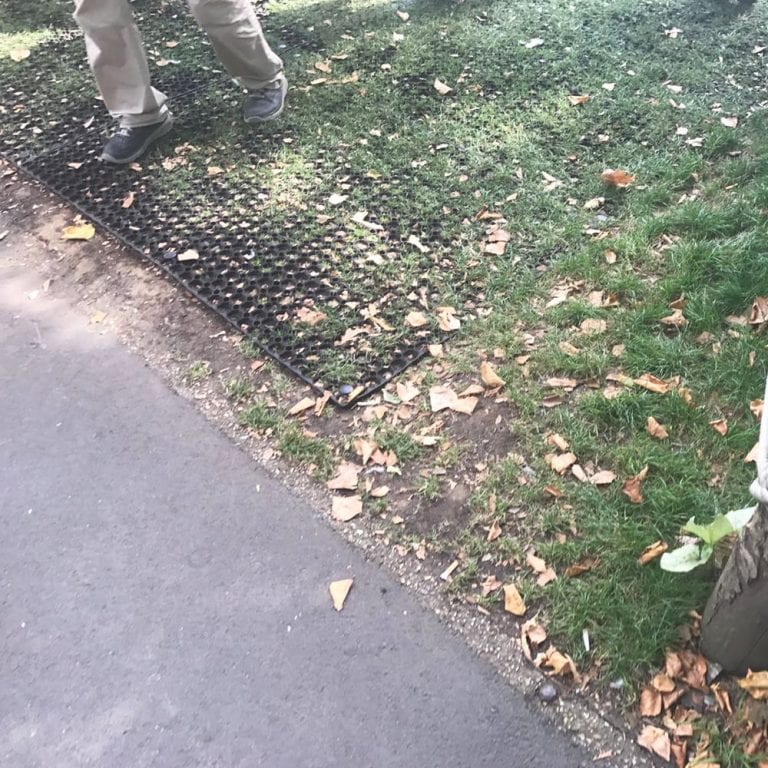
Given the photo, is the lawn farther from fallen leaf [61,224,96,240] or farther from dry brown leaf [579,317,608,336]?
fallen leaf [61,224,96,240]

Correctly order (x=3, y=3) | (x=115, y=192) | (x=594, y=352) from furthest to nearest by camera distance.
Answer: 1. (x=3, y=3)
2. (x=115, y=192)
3. (x=594, y=352)

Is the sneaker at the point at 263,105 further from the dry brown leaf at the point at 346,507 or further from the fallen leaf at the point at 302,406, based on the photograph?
the dry brown leaf at the point at 346,507

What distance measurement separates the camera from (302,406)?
8.60ft

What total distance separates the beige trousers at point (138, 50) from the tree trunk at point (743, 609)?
3.29m

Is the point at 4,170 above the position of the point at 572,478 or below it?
above

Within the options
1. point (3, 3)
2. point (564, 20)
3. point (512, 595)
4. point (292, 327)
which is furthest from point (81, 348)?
point (3, 3)

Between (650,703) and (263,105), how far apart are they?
3373 millimetres

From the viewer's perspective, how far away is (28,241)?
347 centimetres

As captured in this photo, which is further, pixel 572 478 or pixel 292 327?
pixel 292 327

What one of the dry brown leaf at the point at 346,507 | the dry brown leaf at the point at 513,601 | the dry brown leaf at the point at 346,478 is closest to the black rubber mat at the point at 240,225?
the dry brown leaf at the point at 346,478

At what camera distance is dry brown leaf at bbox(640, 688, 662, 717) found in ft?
5.97

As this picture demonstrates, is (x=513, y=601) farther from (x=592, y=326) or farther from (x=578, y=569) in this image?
(x=592, y=326)

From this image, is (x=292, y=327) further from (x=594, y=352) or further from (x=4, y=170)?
(x=4, y=170)

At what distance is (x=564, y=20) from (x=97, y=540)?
166 inches
